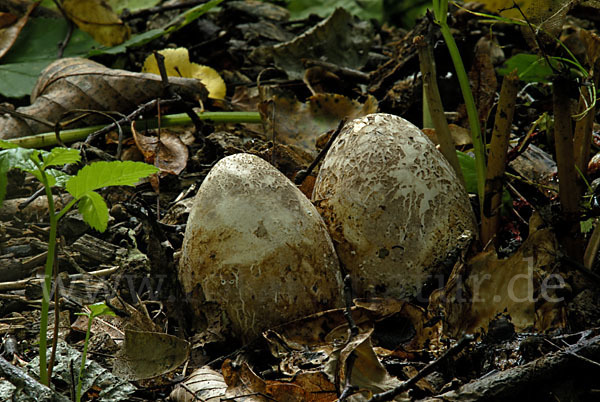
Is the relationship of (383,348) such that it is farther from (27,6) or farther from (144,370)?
(27,6)

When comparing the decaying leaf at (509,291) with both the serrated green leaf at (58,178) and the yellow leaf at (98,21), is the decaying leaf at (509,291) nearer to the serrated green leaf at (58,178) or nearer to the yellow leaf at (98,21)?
the serrated green leaf at (58,178)

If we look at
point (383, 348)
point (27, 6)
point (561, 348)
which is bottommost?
point (383, 348)

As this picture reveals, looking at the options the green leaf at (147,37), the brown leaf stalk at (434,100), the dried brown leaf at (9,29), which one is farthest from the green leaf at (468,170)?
the dried brown leaf at (9,29)

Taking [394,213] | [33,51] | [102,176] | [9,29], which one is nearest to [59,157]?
[102,176]

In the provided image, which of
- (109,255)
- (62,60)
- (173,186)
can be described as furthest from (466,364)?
(62,60)

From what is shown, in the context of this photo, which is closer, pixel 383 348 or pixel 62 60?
pixel 383 348

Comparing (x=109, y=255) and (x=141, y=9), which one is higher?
(x=141, y=9)
